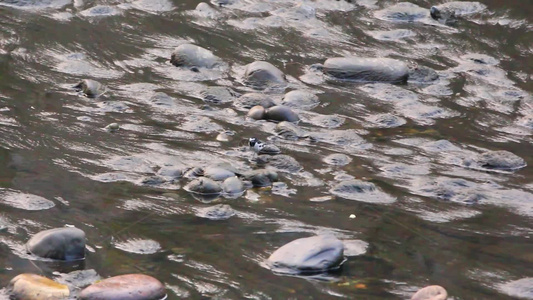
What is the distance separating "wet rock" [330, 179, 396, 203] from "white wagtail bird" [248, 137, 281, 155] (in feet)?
1.34

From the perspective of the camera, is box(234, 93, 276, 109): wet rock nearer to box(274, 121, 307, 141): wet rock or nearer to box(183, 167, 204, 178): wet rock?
box(274, 121, 307, 141): wet rock

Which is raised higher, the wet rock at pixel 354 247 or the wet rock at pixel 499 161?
the wet rock at pixel 499 161

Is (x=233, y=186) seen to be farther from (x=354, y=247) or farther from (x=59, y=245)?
(x=59, y=245)

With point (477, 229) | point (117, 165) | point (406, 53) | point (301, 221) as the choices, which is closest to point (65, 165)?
point (117, 165)

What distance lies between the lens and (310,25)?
568cm

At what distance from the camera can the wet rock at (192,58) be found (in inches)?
193

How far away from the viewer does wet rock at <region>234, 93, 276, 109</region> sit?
444cm

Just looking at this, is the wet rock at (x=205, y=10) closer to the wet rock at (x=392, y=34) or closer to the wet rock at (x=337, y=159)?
the wet rock at (x=392, y=34)

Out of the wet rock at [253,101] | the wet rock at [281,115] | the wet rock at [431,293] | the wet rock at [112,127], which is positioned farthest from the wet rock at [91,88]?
the wet rock at [431,293]

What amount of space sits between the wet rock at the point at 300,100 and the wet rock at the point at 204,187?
1077 mm

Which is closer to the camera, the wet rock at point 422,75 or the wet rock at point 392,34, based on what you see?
the wet rock at point 422,75

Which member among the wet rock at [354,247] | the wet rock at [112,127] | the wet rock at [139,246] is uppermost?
the wet rock at [112,127]

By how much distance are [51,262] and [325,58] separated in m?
2.61

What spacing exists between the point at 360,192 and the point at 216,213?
58cm
